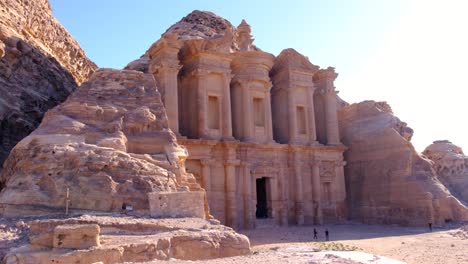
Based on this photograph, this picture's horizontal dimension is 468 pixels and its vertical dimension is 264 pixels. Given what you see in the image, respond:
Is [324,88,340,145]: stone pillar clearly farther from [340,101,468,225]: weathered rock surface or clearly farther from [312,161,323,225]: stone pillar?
[312,161,323,225]: stone pillar

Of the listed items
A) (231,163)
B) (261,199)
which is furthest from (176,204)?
(261,199)

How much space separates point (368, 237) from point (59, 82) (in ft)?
59.5

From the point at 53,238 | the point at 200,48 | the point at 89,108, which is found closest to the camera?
the point at 53,238

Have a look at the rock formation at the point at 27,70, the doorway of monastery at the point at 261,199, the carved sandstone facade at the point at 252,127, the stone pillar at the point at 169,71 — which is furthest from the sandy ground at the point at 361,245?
the rock formation at the point at 27,70

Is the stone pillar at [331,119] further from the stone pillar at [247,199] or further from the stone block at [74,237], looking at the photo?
the stone block at [74,237]

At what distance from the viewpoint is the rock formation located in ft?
58.7

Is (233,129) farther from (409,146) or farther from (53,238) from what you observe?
(53,238)

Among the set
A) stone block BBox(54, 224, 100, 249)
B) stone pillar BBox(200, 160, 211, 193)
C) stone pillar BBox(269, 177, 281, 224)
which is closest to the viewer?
stone block BBox(54, 224, 100, 249)

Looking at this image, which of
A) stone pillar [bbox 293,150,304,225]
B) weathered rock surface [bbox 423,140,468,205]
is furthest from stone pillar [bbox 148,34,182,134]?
weathered rock surface [bbox 423,140,468,205]

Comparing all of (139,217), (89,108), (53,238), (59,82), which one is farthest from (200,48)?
(53,238)

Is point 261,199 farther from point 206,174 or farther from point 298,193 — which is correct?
point 206,174

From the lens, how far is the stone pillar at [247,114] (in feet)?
88.4

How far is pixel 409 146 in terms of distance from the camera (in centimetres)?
2842

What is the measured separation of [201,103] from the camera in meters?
25.6
